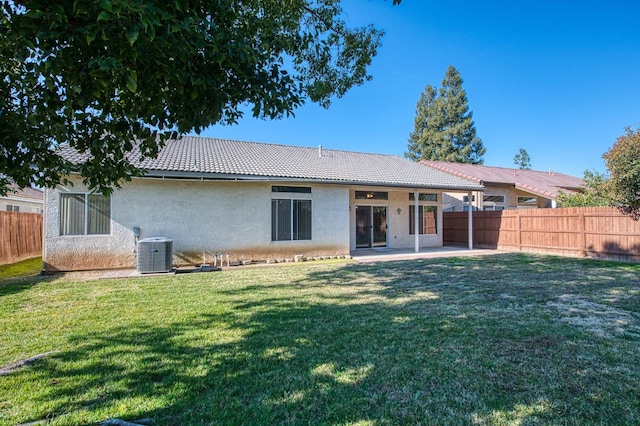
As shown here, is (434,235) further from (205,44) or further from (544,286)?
(205,44)

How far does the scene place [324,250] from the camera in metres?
13.4

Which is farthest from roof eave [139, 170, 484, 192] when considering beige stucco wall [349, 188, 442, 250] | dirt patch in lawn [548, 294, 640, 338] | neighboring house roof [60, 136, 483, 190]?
dirt patch in lawn [548, 294, 640, 338]

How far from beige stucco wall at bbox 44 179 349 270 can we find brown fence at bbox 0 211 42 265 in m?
4.27

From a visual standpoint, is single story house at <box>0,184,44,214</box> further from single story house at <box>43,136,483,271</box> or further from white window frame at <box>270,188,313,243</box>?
white window frame at <box>270,188,313,243</box>

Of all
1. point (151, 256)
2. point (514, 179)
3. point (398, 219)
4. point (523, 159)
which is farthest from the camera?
point (523, 159)

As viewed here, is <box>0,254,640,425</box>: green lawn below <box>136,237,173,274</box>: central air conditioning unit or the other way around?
below

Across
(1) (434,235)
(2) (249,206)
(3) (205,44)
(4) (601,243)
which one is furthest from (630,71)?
(3) (205,44)

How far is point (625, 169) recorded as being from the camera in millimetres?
Result: 10008

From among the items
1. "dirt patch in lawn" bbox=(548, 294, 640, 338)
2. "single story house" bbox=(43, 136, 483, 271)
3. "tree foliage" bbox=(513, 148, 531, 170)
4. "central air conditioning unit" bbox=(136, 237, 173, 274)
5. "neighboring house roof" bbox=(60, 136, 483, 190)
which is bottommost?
"dirt patch in lawn" bbox=(548, 294, 640, 338)

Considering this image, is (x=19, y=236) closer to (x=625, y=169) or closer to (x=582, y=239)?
(x=625, y=169)

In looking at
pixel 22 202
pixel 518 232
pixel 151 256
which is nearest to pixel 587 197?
pixel 518 232

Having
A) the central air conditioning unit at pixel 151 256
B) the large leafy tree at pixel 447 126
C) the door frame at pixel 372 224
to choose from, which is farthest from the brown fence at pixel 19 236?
the large leafy tree at pixel 447 126

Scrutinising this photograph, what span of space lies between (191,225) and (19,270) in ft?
18.9

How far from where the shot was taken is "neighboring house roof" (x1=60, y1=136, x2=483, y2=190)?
37.0ft
